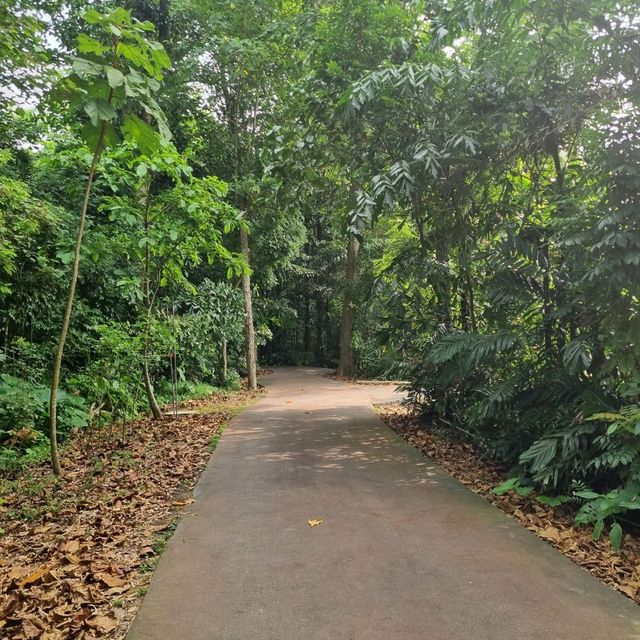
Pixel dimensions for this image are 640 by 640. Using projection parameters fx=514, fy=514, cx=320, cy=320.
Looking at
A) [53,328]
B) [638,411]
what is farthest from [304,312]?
[638,411]

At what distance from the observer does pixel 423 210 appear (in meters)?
7.29

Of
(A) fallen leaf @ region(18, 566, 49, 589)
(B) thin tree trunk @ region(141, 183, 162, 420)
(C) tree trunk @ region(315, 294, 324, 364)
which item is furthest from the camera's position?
(C) tree trunk @ region(315, 294, 324, 364)

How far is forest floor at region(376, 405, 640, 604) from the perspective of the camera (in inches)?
134

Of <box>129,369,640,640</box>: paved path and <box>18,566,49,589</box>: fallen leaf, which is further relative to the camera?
<box>18,566,49,589</box>: fallen leaf

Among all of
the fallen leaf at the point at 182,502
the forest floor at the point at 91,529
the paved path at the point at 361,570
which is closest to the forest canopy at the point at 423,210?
the forest floor at the point at 91,529

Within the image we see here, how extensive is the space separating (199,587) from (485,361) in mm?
4323

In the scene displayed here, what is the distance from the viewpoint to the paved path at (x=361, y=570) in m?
2.70

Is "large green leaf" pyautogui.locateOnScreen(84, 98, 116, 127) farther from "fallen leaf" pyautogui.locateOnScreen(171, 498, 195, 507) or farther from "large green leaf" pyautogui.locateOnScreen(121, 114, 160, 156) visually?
"fallen leaf" pyautogui.locateOnScreen(171, 498, 195, 507)

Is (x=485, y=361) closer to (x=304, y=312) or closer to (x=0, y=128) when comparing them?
(x=0, y=128)

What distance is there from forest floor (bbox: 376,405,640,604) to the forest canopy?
0.18m

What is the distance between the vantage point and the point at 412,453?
6.59 metres

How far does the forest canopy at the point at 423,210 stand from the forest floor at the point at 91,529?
460mm

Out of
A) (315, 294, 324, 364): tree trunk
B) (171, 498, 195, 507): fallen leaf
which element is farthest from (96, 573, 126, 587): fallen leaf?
(315, 294, 324, 364): tree trunk

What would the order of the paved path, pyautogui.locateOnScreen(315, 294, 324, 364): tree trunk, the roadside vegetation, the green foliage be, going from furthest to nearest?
pyautogui.locateOnScreen(315, 294, 324, 364): tree trunk, the green foliage, the roadside vegetation, the paved path
